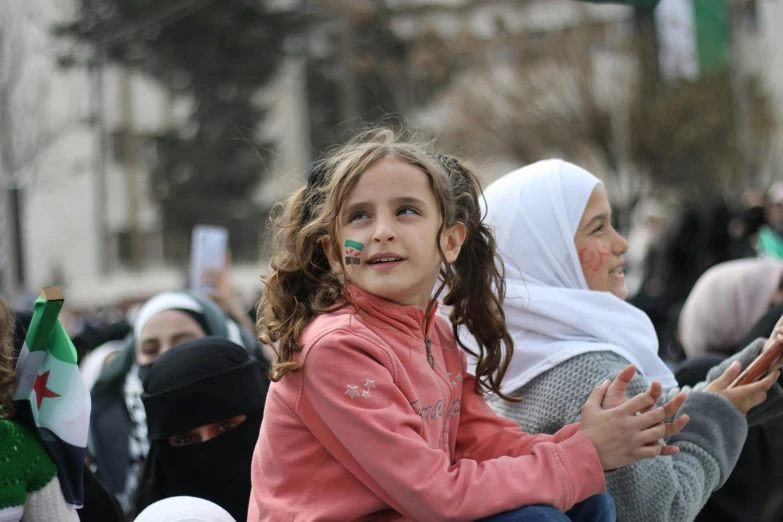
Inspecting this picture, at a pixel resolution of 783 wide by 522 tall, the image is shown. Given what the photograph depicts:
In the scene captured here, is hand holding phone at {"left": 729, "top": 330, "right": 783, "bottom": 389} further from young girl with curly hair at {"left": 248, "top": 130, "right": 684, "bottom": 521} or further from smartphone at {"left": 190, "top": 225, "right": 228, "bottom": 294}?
smartphone at {"left": 190, "top": 225, "right": 228, "bottom": 294}

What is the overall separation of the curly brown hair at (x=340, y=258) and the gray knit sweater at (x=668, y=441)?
174 mm

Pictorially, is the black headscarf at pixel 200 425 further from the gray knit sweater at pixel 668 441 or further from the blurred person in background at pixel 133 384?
the gray knit sweater at pixel 668 441

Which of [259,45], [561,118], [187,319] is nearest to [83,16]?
[259,45]

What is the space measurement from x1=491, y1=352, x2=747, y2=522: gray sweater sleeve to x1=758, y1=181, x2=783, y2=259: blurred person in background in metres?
4.65

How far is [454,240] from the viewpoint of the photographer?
2.43 meters

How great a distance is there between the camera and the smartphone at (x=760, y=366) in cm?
258

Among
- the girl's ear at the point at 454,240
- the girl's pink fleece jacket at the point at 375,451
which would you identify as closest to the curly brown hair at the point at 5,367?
the girl's pink fleece jacket at the point at 375,451

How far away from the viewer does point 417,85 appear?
22.8 meters

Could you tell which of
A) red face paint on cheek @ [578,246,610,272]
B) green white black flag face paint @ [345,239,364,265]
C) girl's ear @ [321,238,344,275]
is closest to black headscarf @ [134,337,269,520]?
girl's ear @ [321,238,344,275]

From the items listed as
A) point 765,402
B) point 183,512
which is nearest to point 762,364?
point 765,402

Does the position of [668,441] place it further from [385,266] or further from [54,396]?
[54,396]

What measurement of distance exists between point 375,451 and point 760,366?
1.22 m

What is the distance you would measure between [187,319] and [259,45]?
2362 cm

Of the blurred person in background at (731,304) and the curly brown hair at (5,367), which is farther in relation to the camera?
the blurred person in background at (731,304)
